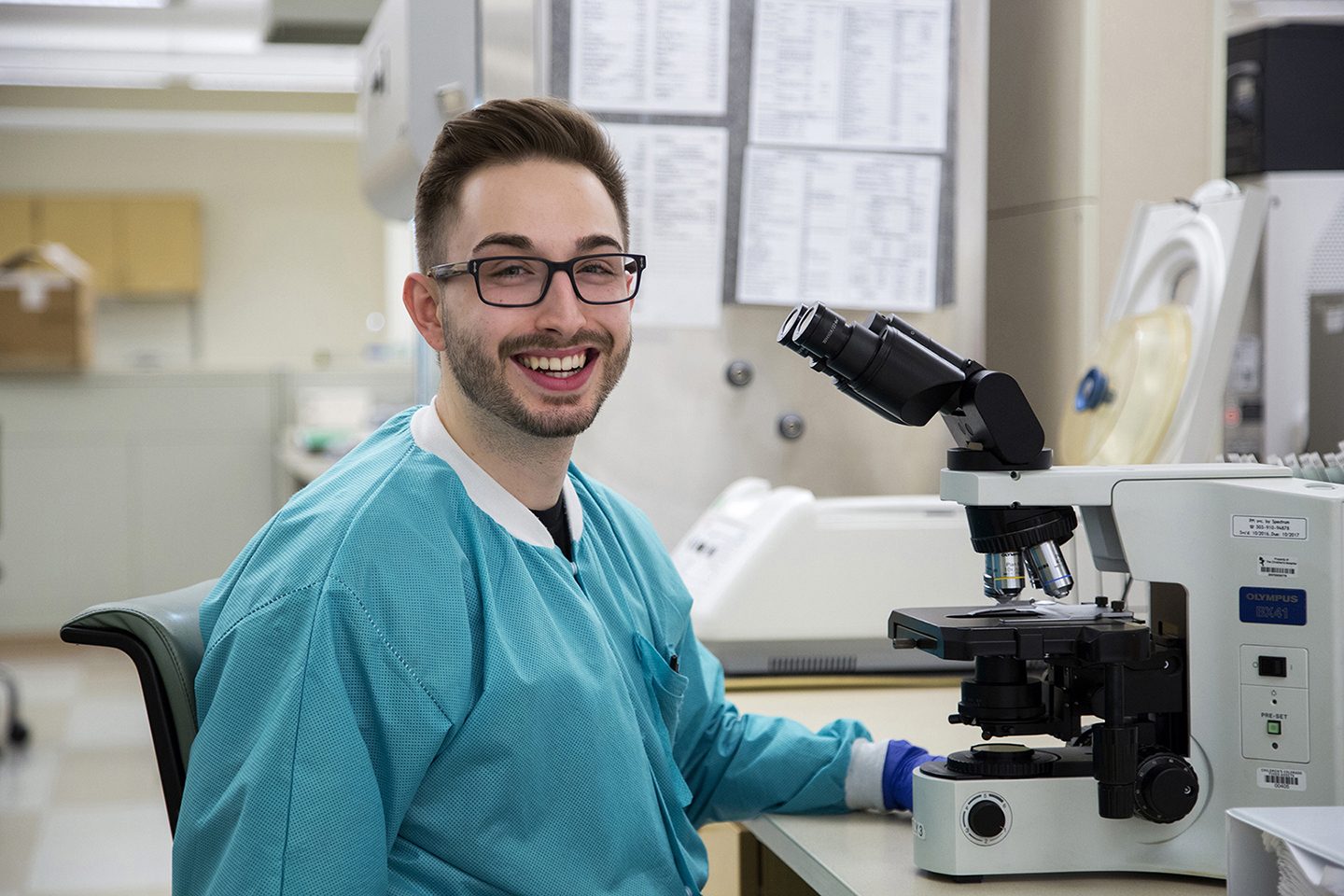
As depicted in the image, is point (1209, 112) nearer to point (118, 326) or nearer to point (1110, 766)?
point (1110, 766)

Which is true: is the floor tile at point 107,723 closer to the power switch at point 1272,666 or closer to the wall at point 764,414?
the wall at point 764,414

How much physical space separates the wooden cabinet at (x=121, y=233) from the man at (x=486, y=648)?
27.6 feet

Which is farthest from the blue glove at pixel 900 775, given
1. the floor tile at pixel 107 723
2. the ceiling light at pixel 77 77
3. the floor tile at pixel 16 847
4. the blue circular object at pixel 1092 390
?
the ceiling light at pixel 77 77

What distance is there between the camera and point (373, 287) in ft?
32.6

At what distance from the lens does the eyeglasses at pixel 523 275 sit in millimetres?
1150

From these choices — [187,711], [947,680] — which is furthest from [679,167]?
[187,711]

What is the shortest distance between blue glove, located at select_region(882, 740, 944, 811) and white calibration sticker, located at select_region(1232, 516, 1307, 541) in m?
0.35

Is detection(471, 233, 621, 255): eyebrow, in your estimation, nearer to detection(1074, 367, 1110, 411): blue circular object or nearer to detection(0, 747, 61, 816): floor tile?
detection(1074, 367, 1110, 411): blue circular object

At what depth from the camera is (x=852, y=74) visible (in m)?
2.12

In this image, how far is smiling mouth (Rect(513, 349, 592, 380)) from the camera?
1.16 m

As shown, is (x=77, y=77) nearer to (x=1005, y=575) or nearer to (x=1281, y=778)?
(x=1005, y=575)

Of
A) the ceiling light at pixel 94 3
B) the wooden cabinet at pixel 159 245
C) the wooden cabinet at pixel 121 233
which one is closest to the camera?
the ceiling light at pixel 94 3

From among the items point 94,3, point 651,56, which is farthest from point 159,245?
point 651,56

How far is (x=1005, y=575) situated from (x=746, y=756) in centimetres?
37
